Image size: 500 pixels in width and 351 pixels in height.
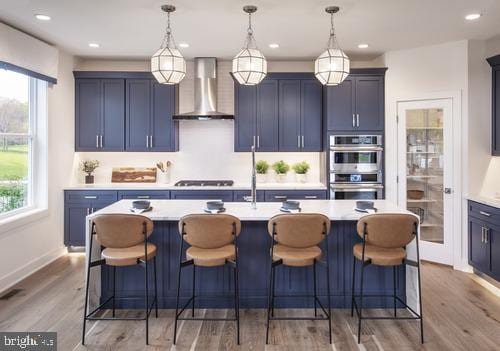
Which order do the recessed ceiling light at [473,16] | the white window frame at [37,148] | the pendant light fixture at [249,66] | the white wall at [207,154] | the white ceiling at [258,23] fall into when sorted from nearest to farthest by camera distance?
the pendant light fixture at [249,66] < the white ceiling at [258,23] < the recessed ceiling light at [473,16] < the white window frame at [37,148] < the white wall at [207,154]

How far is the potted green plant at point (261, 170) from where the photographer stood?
19.1ft

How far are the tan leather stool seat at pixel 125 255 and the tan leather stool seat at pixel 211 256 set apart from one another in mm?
356

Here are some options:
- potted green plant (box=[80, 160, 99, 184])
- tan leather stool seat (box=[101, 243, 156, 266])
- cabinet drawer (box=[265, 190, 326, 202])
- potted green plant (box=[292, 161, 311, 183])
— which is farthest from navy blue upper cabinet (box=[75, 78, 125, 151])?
tan leather stool seat (box=[101, 243, 156, 266])

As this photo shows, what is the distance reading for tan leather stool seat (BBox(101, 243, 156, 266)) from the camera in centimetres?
291

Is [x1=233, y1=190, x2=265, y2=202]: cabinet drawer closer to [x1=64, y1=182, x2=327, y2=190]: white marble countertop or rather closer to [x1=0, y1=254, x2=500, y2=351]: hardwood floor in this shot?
[x1=64, y1=182, x2=327, y2=190]: white marble countertop

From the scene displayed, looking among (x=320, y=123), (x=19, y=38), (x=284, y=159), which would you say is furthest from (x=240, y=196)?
(x=19, y=38)

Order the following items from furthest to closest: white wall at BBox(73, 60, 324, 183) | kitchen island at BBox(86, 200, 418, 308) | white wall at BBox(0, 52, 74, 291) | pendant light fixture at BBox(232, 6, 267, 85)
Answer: white wall at BBox(73, 60, 324, 183) < white wall at BBox(0, 52, 74, 291) < kitchen island at BBox(86, 200, 418, 308) < pendant light fixture at BBox(232, 6, 267, 85)

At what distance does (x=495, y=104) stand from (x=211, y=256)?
3.81m

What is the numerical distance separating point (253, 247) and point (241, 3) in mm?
2240

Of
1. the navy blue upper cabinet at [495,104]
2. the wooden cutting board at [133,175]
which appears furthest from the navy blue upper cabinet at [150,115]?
the navy blue upper cabinet at [495,104]

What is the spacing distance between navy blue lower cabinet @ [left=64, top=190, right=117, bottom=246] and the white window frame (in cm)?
45

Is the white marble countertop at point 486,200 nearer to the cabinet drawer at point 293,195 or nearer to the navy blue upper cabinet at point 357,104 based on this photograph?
the navy blue upper cabinet at point 357,104

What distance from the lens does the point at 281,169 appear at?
5.81 metres

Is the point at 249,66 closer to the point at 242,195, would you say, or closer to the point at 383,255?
the point at 383,255
